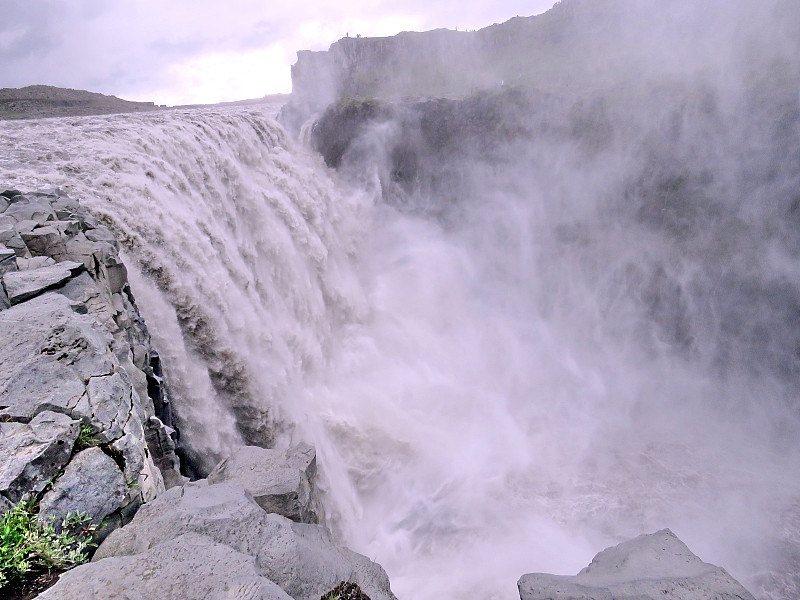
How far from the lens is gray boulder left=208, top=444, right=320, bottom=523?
6086 mm

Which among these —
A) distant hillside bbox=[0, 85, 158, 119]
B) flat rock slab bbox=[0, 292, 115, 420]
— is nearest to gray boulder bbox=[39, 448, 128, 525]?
flat rock slab bbox=[0, 292, 115, 420]

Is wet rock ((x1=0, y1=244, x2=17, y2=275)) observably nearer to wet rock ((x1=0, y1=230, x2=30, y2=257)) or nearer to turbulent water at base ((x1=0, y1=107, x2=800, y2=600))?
wet rock ((x1=0, y1=230, x2=30, y2=257))

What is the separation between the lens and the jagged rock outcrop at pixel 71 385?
12.5 feet

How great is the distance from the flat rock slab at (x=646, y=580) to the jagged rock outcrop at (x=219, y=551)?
1897mm

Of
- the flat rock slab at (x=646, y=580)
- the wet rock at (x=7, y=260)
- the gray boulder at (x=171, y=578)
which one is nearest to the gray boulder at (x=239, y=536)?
the gray boulder at (x=171, y=578)

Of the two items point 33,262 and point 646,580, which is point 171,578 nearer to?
point 646,580

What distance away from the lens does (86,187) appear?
32.8 feet

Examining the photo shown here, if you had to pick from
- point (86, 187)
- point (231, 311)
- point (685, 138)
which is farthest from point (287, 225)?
point (685, 138)

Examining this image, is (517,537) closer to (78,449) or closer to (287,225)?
(78,449)

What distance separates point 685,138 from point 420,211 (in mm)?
14022

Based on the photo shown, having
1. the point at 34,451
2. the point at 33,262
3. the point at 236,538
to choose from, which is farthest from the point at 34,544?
the point at 33,262

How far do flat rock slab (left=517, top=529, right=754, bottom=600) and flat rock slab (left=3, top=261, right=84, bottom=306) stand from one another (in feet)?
23.0

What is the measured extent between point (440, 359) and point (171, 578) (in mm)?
17238

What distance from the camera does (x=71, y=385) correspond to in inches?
179
